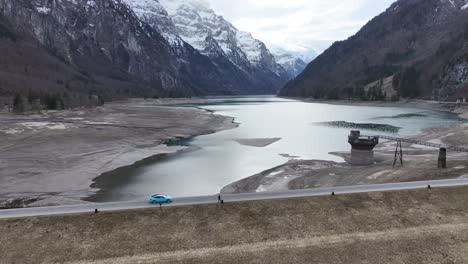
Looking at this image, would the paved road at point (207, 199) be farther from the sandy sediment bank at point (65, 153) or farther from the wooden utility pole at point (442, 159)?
the sandy sediment bank at point (65, 153)

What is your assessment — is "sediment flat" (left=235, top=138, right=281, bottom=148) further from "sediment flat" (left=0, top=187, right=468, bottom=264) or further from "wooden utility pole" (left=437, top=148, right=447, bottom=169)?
"sediment flat" (left=0, top=187, right=468, bottom=264)

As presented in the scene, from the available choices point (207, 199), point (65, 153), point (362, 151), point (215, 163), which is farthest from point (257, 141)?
point (207, 199)

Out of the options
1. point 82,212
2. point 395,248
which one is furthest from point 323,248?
point 82,212

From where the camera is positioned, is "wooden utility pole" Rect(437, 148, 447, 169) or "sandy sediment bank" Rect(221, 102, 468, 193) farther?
"wooden utility pole" Rect(437, 148, 447, 169)

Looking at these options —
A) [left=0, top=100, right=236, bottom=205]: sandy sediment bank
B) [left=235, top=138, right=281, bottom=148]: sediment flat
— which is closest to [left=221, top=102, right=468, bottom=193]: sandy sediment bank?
[left=0, top=100, right=236, bottom=205]: sandy sediment bank

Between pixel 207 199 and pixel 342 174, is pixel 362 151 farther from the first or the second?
pixel 207 199

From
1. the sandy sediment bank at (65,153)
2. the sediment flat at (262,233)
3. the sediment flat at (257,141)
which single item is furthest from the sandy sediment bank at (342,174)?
the sediment flat at (257,141)

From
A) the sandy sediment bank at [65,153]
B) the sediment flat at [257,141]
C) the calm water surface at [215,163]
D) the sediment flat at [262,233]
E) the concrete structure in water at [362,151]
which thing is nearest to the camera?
the sediment flat at [262,233]

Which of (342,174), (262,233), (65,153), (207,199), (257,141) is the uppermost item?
(207,199)

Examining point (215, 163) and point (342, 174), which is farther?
point (215, 163)
